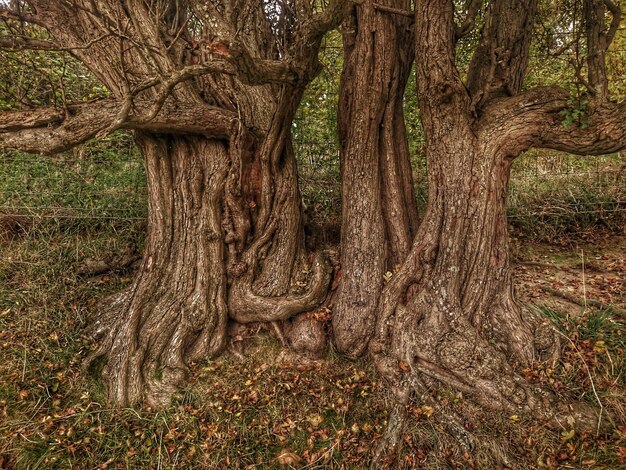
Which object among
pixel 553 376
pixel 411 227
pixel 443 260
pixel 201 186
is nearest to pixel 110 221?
pixel 201 186

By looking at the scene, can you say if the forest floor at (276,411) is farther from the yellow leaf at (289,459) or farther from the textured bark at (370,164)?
the textured bark at (370,164)

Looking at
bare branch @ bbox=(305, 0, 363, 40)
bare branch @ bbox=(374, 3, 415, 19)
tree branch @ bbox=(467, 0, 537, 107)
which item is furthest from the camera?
bare branch @ bbox=(374, 3, 415, 19)

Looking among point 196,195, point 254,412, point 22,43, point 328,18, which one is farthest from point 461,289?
point 22,43

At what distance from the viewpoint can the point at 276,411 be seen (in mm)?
2953

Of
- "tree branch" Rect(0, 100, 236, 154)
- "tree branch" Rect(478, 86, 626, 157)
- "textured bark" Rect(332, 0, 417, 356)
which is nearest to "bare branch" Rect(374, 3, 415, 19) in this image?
"textured bark" Rect(332, 0, 417, 356)

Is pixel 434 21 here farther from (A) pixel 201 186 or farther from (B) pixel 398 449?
(B) pixel 398 449

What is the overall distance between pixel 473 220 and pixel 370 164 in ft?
3.41

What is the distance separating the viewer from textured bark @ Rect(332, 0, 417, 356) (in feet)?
10.5

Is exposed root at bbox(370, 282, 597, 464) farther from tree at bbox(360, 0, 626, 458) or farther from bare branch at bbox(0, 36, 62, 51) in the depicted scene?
bare branch at bbox(0, 36, 62, 51)

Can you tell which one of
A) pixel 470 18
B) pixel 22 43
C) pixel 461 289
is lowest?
pixel 461 289

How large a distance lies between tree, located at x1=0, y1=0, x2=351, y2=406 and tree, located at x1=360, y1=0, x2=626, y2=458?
3.38ft

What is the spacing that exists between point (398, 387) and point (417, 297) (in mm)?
782

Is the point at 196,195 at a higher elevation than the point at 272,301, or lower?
higher

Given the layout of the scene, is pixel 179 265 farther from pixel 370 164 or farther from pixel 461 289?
pixel 461 289
